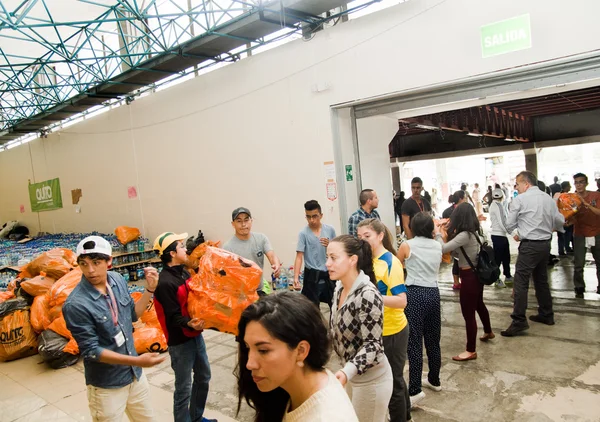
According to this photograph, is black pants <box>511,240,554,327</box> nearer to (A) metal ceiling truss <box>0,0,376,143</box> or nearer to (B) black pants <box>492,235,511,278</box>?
(B) black pants <box>492,235,511,278</box>

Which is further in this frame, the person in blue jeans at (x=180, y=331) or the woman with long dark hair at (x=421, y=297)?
the woman with long dark hair at (x=421, y=297)

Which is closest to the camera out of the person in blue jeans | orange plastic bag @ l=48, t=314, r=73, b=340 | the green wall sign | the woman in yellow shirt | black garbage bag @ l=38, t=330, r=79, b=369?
the woman in yellow shirt

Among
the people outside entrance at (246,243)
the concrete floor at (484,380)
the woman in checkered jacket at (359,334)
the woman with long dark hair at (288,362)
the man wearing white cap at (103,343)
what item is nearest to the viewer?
the woman with long dark hair at (288,362)

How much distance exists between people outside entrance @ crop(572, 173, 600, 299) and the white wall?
6.71 feet

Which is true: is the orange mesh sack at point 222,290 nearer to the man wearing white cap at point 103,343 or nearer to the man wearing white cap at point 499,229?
the man wearing white cap at point 103,343

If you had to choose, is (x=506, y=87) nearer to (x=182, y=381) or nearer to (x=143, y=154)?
(x=182, y=381)

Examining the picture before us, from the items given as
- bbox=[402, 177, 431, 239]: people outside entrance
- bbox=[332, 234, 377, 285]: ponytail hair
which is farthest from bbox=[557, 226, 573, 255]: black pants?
bbox=[332, 234, 377, 285]: ponytail hair

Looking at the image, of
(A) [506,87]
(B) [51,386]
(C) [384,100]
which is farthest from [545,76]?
(B) [51,386]

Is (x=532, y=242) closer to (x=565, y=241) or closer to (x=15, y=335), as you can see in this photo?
(x=565, y=241)

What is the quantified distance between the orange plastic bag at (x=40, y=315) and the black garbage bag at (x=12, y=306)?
15 cm

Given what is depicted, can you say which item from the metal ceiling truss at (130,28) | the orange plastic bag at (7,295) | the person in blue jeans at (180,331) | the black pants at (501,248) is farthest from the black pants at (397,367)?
the orange plastic bag at (7,295)

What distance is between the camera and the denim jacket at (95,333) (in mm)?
2238

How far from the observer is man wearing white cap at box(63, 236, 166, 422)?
→ 7.34ft

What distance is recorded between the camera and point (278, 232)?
→ 701 centimetres
